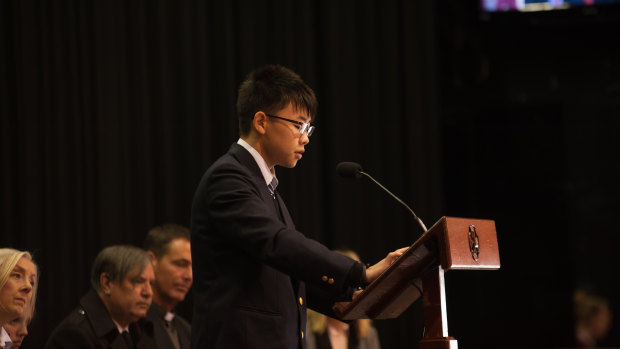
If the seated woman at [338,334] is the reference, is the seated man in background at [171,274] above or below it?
above

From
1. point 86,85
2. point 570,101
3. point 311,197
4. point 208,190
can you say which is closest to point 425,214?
point 311,197

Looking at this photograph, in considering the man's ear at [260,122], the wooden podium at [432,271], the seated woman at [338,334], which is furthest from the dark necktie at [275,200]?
the seated woman at [338,334]

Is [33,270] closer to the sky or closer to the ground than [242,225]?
closer to the ground

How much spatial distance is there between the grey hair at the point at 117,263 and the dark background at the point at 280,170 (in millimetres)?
1198

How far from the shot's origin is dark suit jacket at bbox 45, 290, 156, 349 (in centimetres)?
365

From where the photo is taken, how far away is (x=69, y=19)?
5.46 meters

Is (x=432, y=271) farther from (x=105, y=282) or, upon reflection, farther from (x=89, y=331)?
(x=105, y=282)

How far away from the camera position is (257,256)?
220cm

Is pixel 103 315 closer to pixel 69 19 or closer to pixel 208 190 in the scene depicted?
pixel 208 190

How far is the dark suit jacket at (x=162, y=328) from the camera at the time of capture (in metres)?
4.32

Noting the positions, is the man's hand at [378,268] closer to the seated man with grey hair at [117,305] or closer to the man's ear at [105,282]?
the seated man with grey hair at [117,305]

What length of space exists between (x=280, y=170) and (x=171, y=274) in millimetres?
1146

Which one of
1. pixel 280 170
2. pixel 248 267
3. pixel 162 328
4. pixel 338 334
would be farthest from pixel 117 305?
pixel 248 267

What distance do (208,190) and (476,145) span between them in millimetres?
3916
